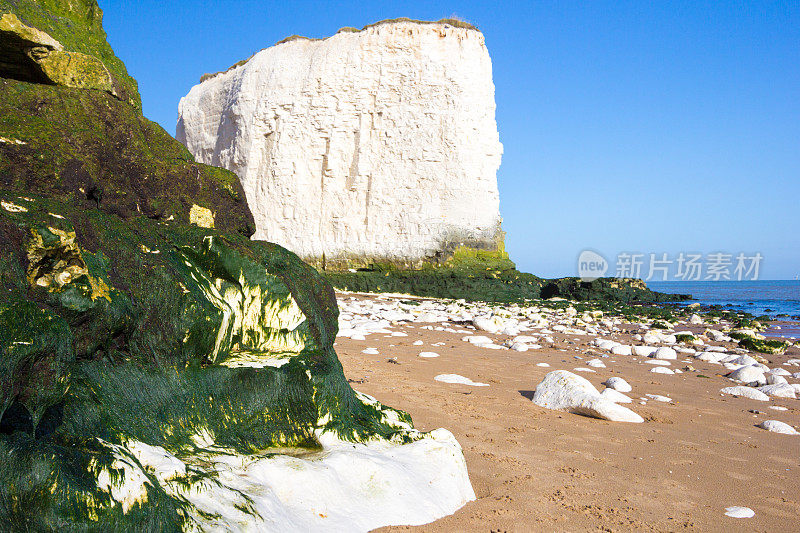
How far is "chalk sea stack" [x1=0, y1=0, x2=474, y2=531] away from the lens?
4.48ft

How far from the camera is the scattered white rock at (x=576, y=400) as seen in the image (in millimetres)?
3635

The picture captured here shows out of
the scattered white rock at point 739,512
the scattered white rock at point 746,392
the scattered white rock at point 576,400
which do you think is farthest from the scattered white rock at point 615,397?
the scattered white rock at point 739,512

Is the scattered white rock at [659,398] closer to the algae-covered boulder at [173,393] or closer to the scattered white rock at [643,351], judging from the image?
the scattered white rock at [643,351]

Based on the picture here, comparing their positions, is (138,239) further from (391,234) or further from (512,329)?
(391,234)

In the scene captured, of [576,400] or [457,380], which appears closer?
[576,400]

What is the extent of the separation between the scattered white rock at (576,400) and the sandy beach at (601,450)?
0.07 m

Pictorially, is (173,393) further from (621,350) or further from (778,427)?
(621,350)

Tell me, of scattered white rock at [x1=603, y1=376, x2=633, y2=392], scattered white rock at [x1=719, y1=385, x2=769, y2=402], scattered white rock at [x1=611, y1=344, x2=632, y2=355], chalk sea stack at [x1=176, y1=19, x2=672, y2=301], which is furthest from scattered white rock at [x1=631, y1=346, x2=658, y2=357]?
chalk sea stack at [x1=176, y1=19, x2=672, y2=301]

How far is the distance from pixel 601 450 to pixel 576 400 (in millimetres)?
722

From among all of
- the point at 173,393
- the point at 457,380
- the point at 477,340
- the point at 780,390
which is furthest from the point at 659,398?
the point at 173,393

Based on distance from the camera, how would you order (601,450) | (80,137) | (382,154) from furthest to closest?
1. (382,154)
2. (601,450)
3. (80,137)

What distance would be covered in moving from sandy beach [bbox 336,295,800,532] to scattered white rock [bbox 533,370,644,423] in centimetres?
7

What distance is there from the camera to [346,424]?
2416 mm

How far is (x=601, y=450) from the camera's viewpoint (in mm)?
3033
